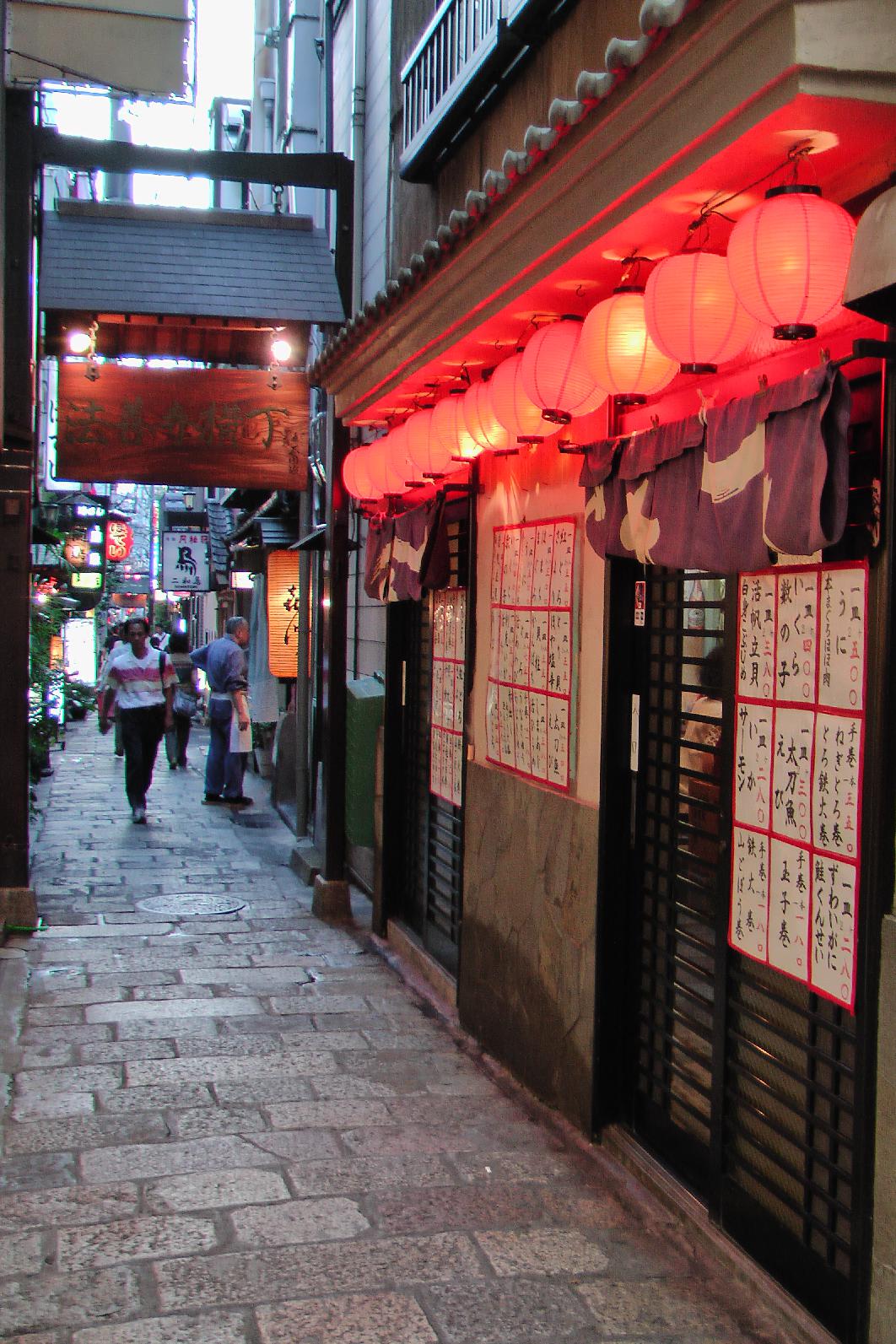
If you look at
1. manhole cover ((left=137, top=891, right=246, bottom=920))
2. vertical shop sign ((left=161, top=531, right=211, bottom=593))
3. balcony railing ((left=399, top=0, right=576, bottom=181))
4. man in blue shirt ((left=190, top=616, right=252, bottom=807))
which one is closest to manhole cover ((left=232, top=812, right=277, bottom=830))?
man in blue shirt ((left=190, top=616, right=252, bottom=807))

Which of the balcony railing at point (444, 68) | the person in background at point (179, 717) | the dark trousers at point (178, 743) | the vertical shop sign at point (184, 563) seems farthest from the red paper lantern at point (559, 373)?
the vertical shop sign at point (184, 563)

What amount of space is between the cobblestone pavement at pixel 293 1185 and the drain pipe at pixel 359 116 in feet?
31.1

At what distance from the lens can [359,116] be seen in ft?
51.3

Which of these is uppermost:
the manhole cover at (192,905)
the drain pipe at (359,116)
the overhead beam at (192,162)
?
the drain pipe at (359,116)

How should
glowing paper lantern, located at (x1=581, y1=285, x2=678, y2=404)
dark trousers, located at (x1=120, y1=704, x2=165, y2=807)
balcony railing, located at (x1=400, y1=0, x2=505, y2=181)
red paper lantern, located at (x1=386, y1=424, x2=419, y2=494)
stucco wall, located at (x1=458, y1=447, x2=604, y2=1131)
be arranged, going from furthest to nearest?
dark trousers, located at (x1=120, y1=704, x2=165, y2=807) < balcony railing, located at (x1=400, y1=0, x2=505, y2=181) < red paper lantern, located at (x1=386, y1=424, x2=419, y2=494) < stucco wall, located at (x1=458, y1=447, x2=604, y2=1131) < glowing paper lantern, located at (x1=581, y1=285, x2=678, y2=404)

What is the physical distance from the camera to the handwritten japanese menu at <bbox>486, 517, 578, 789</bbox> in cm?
705

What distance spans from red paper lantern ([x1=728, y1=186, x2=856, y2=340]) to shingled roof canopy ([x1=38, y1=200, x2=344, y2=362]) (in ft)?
28.3

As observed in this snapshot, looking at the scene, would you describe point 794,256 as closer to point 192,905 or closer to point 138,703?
point 192,905

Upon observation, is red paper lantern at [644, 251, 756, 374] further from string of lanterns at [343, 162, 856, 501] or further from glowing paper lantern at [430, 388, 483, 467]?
glowing paper lantern at [430, 388, 483, 467]

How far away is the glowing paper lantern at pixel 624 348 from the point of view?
209 inches

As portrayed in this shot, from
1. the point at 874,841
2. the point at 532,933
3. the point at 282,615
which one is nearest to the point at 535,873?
the point at 532,933

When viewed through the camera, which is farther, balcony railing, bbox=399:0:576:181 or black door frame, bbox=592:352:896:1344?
balcony railing, bbox=399:0:576:181

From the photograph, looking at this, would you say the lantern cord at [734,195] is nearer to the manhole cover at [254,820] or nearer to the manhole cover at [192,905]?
the manhole cover at [192,905]

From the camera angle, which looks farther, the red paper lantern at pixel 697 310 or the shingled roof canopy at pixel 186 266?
the shingled roof canopy at pixel 186 266
